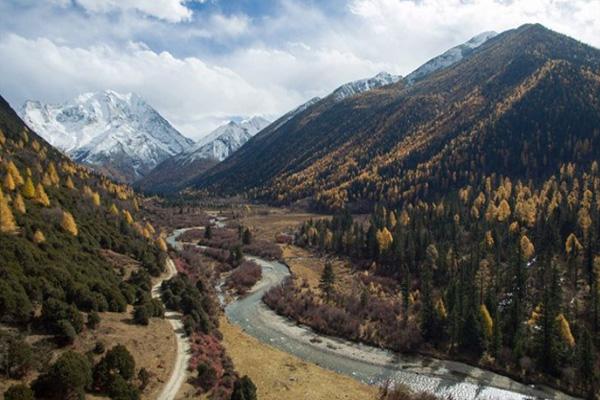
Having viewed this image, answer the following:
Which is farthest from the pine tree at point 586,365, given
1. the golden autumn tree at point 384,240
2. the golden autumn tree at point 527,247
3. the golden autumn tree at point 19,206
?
the golden autumn tree at point 19,206

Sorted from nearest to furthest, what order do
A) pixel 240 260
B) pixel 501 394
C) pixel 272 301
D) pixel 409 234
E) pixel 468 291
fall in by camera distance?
1. pixel 501 394
2. pixel 468 291
3. pixel 272 301
4. pixel 409 234
5. pixel 240 260

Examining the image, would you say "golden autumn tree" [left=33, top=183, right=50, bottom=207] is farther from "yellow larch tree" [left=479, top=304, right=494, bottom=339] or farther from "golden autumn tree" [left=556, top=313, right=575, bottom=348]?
"golden autumn tree" [left=556, top=313, right=575, bottom=348]

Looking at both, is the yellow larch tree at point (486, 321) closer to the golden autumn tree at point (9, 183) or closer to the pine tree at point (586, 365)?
the pine tree at point (586, 365)

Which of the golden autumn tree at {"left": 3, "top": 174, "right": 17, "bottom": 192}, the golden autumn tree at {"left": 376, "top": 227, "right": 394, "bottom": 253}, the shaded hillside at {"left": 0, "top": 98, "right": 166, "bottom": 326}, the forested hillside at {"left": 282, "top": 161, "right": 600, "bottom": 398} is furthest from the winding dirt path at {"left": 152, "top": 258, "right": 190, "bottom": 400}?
the golden autumn tree at {"left": 376, "top": 227, "right": 394, "bottom": 253}

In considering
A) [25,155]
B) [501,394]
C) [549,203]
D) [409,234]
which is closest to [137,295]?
[501,394]

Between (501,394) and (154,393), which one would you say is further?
(501,394)

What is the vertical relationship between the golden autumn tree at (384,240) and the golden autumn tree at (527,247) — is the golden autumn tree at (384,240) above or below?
below

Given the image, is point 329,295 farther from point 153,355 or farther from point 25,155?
point 25,155

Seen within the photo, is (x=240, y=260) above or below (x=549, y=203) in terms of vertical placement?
below
